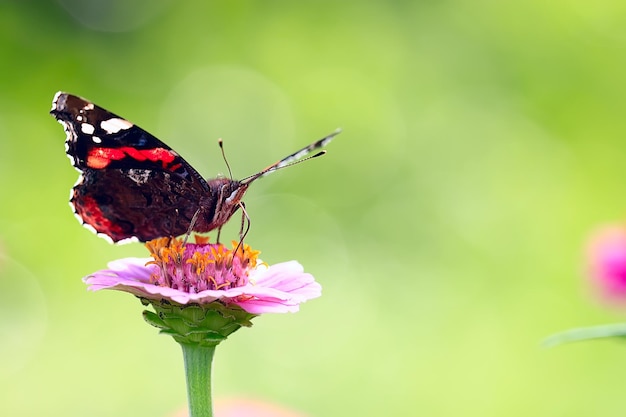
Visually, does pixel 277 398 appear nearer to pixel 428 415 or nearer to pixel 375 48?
pixel 428 415

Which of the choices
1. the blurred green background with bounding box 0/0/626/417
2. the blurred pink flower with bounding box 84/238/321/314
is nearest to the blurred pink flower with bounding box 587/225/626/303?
the blurred pink flower with bounding box 84/238/321/314

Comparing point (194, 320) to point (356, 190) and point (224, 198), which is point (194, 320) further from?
point (356, 190)

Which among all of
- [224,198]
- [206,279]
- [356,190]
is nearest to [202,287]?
[206,279]

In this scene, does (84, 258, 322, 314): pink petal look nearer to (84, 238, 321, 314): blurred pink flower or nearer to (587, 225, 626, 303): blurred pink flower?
(84, 238, 321, 314): blurred pink flower

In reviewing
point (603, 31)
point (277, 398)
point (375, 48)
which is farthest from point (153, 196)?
point (603, 31)

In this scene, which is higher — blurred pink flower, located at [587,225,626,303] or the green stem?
blurred pink flower, located at [587,225,626,303]

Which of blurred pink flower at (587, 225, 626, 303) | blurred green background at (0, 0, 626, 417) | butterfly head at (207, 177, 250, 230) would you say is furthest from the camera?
blurred green background at (0, 0, 626, 417)
